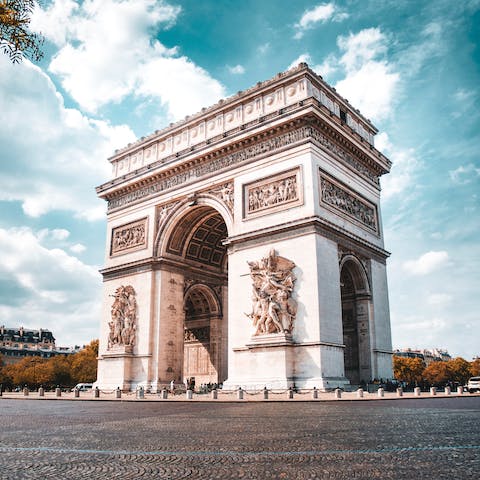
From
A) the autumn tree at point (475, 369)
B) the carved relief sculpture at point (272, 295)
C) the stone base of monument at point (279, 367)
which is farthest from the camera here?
the autumn tree at point (475, 369)

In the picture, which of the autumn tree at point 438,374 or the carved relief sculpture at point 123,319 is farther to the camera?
the autumn tree at point 438,374

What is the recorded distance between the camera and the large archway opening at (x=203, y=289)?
29438mm

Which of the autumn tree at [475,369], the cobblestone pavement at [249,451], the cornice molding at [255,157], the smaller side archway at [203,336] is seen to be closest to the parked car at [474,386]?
the cornice molding at [255,157]

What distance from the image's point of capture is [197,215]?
29.1m

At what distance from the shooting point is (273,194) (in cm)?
2405

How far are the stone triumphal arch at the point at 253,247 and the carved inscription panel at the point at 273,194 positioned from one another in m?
0.06

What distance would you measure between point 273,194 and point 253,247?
8.47 feet

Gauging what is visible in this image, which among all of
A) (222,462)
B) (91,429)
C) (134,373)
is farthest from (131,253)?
(222,462)

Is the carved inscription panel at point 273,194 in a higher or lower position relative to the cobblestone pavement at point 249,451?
higher

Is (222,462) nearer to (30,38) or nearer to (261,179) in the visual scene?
(30,38)

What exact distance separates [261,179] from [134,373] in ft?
39.9

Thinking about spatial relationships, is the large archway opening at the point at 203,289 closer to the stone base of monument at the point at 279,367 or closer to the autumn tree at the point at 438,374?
the stone base of monument at the point at 279,367

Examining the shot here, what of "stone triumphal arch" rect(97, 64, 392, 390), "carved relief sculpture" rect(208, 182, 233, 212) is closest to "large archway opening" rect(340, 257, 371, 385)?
"stone triumphal arch" rect(97, 64, 392, 390)

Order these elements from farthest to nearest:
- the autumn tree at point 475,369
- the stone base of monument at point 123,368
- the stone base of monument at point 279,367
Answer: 1. the autumn tree at point 475,369
2. the stone base of monument at point 123,368
3. the stone base of monument at point 279,367
